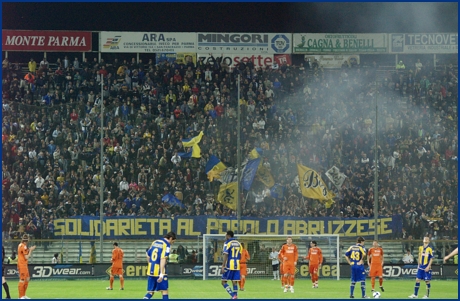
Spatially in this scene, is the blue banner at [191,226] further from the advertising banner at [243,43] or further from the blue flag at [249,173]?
the advertising banner at [243,43]

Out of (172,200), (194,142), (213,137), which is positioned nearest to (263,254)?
(172,200)

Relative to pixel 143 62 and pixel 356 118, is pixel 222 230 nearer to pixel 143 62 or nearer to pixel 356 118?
pixel 356 118

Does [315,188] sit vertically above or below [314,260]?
above

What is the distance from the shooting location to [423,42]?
55281mm

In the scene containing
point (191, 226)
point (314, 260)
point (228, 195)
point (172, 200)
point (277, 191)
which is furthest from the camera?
point (277, 191)

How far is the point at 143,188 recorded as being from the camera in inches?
1661

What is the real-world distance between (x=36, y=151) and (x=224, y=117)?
33.3 feet

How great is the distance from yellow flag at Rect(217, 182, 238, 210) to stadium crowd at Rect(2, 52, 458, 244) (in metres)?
0.37

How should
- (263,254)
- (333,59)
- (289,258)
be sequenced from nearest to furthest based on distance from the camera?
(289,258) < (263,254) < (333,59)

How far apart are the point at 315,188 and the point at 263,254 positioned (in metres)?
4.48

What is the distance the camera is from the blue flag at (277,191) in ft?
139

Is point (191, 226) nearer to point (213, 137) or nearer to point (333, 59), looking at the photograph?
point (213, 137)

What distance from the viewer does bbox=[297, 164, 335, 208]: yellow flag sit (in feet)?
138

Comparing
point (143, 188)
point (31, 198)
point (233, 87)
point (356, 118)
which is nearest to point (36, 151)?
point (31, 198)
